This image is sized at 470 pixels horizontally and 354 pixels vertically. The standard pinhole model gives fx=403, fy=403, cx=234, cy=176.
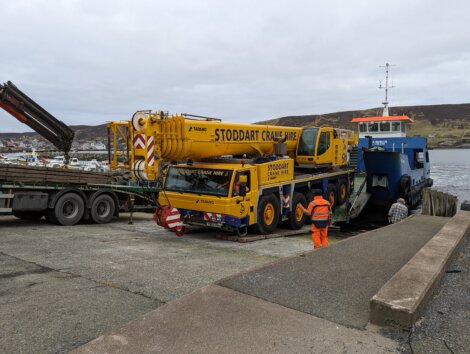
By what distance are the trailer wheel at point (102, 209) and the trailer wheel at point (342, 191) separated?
8294 mm

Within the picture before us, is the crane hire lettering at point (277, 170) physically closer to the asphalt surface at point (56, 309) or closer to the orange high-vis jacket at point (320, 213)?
the orange high-vis jacket at point (320, 213)

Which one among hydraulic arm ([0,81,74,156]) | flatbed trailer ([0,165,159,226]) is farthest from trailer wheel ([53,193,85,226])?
hydraulic arm ([0,81,74,156])

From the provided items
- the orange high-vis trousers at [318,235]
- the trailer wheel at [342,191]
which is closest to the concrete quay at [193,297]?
the orange high-vis trousers at [318,235]

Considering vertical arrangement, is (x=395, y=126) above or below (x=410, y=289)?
above

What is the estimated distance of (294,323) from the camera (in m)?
3.85

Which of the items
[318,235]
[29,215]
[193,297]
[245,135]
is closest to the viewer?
[193,297]

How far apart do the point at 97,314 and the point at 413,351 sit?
332 cm

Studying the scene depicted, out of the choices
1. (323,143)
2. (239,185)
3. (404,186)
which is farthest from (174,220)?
(404,186)

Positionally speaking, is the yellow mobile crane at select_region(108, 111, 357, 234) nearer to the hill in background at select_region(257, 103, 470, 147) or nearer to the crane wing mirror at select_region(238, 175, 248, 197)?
the crane wing mirror at select_region(238, 175, 248, 197)

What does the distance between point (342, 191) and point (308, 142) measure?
3.12 meters

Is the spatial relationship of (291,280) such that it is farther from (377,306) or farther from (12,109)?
(12,109)

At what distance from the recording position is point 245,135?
11.4m

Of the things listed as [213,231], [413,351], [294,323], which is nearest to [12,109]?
[213,231]

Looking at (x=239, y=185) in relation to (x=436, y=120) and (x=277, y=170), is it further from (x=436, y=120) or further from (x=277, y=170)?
(x=436, y=120)
